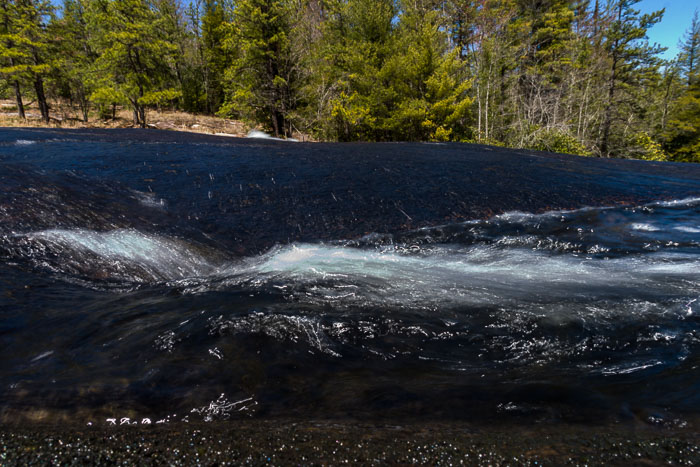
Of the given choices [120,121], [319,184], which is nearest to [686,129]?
[319,184]

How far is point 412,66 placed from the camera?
17266 millimetres

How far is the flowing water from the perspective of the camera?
1.62m

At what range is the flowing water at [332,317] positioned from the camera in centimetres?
162

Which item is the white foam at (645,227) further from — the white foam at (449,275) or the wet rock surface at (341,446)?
the wet rock surface at (341,446)

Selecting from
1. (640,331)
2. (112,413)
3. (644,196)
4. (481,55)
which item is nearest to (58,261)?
(112,413)

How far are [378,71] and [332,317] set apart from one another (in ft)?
61.2

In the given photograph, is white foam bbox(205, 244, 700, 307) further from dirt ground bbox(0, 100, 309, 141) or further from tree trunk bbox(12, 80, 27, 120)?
tree trunk bbox(12, 80, 27, 120)

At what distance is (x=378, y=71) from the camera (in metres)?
18.8

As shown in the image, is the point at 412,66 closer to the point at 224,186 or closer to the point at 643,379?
the point at 224,186

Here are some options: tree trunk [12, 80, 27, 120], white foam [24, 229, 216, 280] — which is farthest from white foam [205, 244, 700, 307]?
tree trunk [12, 80, 27, 120]

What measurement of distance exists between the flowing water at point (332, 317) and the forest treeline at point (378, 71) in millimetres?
14177

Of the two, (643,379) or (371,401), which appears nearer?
(371,401)

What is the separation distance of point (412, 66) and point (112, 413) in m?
18.5

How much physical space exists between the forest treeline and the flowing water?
14.2 meters
